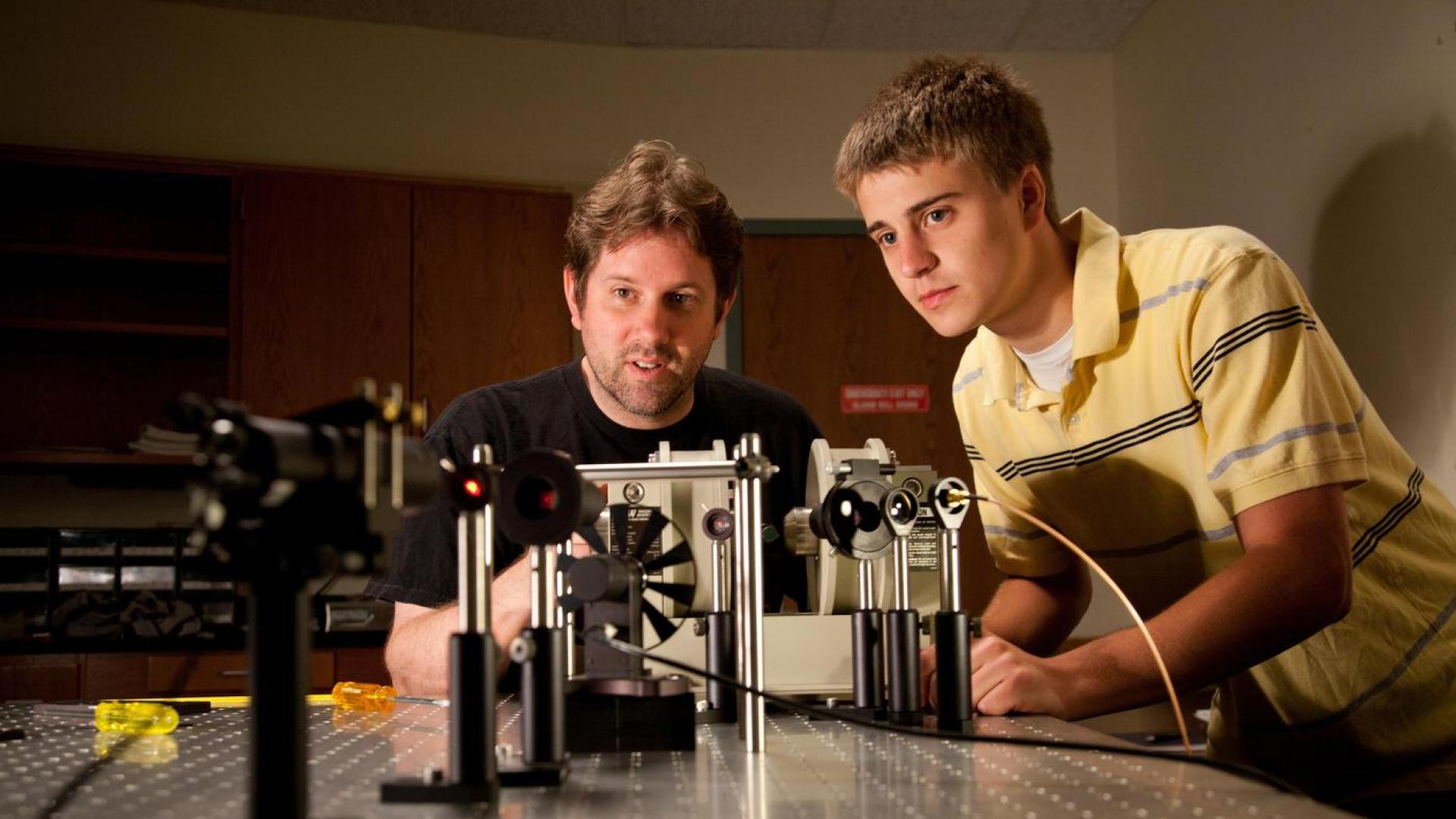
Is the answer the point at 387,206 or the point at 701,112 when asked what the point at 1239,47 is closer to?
the point at 701,112

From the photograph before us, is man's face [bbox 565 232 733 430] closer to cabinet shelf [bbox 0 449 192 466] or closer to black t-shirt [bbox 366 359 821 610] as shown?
black t-shirt [bbox 366 359 821 610]

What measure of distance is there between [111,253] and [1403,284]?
11.3 ft

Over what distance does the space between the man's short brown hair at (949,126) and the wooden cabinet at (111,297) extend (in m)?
2.58

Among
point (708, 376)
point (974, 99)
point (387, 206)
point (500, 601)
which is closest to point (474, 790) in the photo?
point (500, 601)

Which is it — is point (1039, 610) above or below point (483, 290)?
below

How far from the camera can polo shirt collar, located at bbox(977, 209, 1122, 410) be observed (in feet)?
5.26

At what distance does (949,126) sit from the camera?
1669 millimetres

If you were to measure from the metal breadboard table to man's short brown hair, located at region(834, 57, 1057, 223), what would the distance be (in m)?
0.80

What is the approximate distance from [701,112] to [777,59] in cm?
35

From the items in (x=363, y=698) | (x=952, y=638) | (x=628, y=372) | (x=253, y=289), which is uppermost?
(x=253, y=289)

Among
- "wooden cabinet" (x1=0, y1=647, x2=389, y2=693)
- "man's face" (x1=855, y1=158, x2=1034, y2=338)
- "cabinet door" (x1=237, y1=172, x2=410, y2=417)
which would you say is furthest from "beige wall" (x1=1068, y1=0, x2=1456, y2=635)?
"wooden cabinet" (x1=0, y1=647, x2=389, y2=693)

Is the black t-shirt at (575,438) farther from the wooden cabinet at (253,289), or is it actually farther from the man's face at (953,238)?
the wooden cabinet at (253,289)

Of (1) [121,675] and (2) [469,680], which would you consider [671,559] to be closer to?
(2) [469,680]

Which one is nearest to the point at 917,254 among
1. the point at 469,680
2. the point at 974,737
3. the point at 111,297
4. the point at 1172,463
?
the point at 1172,463
